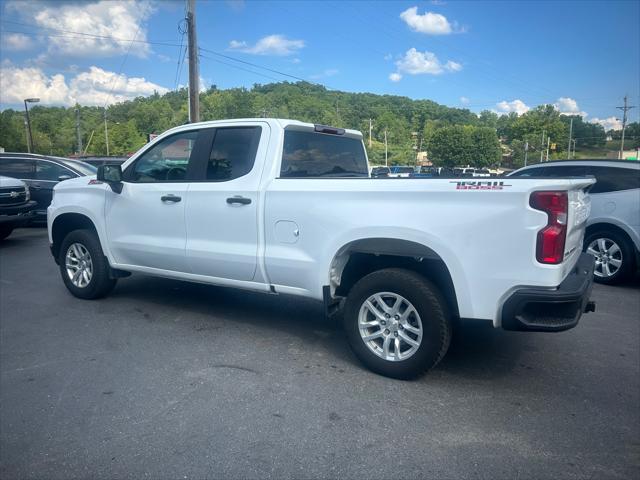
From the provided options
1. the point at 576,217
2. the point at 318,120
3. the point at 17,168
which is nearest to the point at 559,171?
the point at 576,217

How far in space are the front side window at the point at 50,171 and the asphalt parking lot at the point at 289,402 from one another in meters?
7.77

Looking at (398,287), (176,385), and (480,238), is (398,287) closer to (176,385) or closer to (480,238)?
(480,238)

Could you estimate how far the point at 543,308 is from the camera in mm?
3377

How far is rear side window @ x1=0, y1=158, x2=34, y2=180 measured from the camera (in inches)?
495

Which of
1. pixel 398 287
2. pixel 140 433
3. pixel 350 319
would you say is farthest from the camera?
pixel 350 319

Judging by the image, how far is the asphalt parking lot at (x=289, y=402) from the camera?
9.48 feet

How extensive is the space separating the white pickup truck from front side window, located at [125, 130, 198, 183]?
1 cm

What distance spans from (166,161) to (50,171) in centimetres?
875

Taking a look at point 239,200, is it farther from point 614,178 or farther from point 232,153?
point 614,178

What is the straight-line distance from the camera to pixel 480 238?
346 cm

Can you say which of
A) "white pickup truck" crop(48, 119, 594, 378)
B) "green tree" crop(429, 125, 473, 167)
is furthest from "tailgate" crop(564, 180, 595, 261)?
"green tree" crop(429, 125, 473, 167)

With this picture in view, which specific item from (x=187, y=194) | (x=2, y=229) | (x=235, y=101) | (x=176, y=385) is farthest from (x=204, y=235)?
(x=235, y=101)

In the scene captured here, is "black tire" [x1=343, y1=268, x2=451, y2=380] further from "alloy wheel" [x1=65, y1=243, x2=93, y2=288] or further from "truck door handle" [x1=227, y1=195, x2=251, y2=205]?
"alloy wheel" [x1=65, y1=243, x2=93, y2=288]

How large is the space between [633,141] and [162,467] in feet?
330
